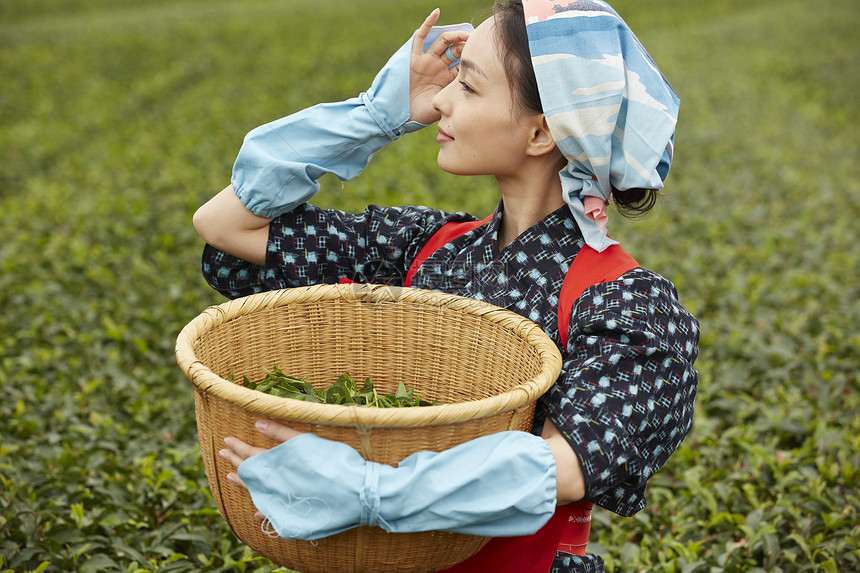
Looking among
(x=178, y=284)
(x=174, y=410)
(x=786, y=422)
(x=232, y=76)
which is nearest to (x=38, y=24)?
(x=232, y=76)

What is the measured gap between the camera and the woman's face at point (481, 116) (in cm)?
176

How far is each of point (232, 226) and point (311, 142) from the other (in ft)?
0.85

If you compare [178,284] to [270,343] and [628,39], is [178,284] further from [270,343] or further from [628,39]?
[628,39]

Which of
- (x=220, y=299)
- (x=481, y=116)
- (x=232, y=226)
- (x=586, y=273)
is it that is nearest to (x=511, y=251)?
(x=586, y=273)

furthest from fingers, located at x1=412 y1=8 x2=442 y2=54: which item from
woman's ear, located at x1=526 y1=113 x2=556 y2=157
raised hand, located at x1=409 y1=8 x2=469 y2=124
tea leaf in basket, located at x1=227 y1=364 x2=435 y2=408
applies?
tea leaf in basket, located at x1=227 y1=364 x2=435 y2=408

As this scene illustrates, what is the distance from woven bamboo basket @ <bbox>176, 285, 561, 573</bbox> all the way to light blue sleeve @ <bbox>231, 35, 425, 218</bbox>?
249mm

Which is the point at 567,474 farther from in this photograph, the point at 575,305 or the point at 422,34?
the point at 422,34

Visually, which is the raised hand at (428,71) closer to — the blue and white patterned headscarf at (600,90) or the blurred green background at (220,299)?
the blurred green background at (220,299)

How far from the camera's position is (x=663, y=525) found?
9.91ft

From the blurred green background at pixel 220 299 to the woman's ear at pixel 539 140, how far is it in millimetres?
316

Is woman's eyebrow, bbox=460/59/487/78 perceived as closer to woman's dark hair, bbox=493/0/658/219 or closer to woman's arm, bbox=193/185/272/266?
woman's dark hair, bbox=493/0/658/219

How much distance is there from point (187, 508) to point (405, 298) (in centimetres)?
154

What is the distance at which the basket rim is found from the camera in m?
1.31

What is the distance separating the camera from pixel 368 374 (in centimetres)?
192
